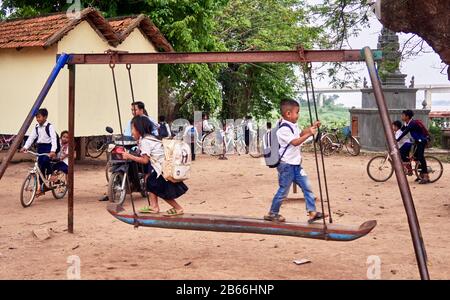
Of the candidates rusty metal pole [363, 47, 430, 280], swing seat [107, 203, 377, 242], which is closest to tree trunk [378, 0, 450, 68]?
rusty metal pole [363, 47, 430, 280]

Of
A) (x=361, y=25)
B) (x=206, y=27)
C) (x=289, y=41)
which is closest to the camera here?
(x=361, y=25)

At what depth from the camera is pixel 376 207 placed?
10.3 meters

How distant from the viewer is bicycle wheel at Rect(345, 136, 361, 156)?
66.9 feet

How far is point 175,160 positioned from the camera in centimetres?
659

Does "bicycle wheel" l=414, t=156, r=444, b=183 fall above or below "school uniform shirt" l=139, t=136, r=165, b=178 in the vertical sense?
below

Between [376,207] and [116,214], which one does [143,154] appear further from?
[376,207]

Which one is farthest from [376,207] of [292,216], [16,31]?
[16,31]

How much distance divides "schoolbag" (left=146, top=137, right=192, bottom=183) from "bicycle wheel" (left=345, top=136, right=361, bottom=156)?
1454 centimetres

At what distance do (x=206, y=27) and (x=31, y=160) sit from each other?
22.6ft

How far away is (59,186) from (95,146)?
9.55 meters

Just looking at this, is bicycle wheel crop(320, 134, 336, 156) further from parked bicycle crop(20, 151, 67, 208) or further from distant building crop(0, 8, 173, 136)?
parked bicycle crop(20, 151, 67, 208)

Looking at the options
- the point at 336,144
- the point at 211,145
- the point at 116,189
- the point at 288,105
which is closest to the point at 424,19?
the point at 288,105

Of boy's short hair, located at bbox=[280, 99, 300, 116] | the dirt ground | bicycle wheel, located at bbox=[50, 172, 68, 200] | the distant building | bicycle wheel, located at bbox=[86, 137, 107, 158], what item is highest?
the distant building

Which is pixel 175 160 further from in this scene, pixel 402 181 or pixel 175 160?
pixel 402 181
